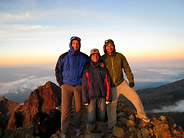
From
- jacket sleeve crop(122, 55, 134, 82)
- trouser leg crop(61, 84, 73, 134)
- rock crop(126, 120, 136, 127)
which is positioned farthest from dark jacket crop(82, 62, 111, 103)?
rock crop(126, 120, 136, 127)

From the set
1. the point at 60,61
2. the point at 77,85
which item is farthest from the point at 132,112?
the point at 60,61

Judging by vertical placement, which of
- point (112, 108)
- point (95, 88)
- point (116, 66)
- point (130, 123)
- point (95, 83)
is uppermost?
point (116, 66)

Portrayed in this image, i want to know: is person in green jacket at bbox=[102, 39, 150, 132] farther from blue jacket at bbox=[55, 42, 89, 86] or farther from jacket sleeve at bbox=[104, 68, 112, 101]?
blue jacket at bbox=[55, 42, 89, 86]

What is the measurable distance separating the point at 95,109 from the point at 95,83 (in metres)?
1.10

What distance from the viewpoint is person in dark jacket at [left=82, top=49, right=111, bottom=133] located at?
5656 millimetres

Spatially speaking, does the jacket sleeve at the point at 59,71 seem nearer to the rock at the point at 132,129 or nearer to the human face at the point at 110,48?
the human face at the point at 110,48

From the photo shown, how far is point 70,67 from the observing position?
5836 millimetres

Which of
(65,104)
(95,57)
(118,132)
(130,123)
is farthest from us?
(130,123)

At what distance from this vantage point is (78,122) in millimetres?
6430

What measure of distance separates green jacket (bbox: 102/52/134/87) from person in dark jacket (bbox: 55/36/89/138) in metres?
1.04

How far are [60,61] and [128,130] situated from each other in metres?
4.51

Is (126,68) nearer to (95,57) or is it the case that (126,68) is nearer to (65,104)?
(95,57)

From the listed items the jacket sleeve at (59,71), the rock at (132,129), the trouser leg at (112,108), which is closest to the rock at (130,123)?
the rock at (132,129)

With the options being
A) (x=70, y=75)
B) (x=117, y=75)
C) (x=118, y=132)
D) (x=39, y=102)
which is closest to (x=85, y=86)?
(x=70, y=75)
